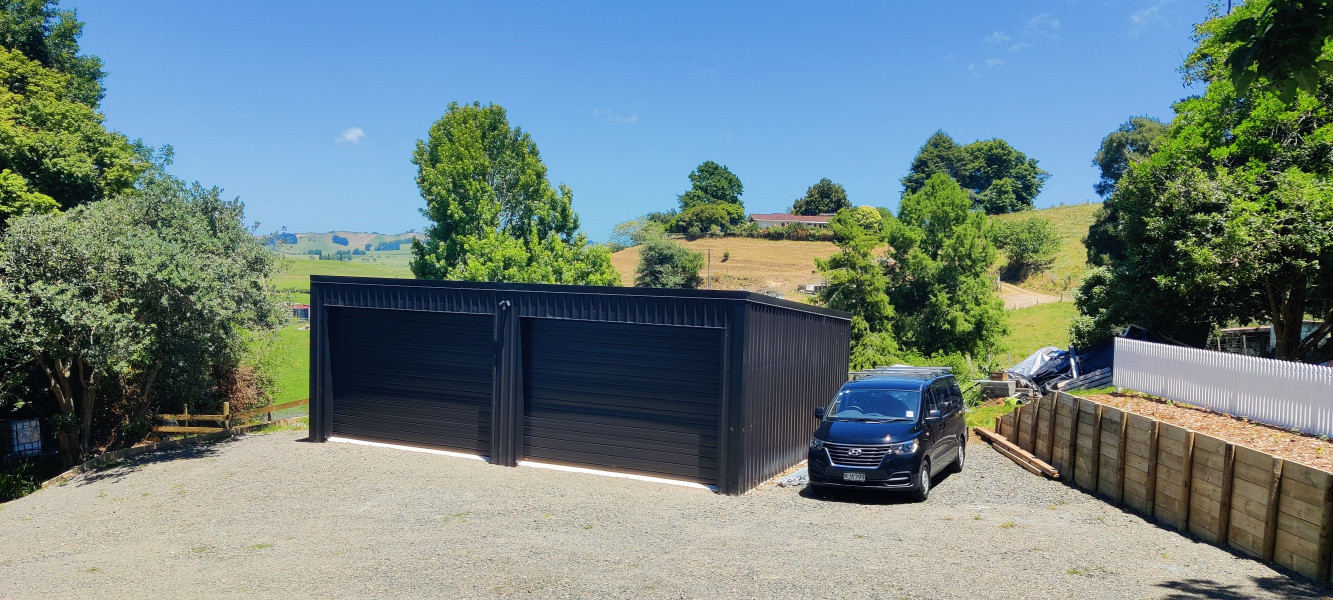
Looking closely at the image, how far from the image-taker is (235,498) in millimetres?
12773

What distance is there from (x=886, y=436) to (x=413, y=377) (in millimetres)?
9394

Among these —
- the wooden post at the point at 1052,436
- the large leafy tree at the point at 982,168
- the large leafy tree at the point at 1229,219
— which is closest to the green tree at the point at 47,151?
the wooden post at the point at 1052,436

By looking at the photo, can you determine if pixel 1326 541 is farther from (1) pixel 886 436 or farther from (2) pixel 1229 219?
(2) pixel 1229 219

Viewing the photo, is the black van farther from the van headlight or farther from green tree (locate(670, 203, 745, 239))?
green tree (locate(670, 203, 745, 239))

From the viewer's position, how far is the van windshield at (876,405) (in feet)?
42.0

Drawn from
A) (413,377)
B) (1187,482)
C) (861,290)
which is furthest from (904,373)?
(861,290)

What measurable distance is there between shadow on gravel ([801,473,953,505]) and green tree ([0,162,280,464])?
41.2 feet

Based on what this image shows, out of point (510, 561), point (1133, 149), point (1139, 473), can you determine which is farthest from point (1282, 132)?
point (1133, 149)

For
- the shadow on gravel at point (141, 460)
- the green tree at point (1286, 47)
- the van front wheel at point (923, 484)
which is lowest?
the shadow on gravel at point (141, 460)

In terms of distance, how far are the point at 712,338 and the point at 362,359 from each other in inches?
304

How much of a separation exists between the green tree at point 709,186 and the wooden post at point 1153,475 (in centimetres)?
11394

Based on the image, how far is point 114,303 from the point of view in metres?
15.5

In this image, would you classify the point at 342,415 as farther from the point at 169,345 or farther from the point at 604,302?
the point at 604,302

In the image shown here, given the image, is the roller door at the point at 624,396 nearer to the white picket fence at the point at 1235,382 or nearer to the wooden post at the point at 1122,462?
the wooden post at the point at 1122,462
